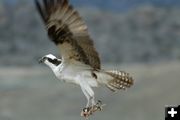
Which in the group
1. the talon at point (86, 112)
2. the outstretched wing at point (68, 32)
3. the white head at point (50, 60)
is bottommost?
the talon at point (86, 112)

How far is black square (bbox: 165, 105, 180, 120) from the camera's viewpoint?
3354 millimetres

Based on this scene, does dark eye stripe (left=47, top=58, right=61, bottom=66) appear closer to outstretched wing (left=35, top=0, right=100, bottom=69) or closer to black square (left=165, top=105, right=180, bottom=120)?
outstretched wing (left=35, top=0, right=100, bottom=69)

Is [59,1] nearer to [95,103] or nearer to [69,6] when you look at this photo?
[69,6]

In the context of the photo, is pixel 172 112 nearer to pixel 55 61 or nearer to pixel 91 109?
pixel 91 109

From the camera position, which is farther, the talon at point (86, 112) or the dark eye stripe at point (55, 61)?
Answer: the dark eye stripe at point (55, 61)

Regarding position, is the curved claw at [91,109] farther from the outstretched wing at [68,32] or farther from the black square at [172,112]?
the black square at [172,112]

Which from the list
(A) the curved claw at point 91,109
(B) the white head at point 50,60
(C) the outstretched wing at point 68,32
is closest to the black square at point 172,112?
(A) the curved claw at point 91,109

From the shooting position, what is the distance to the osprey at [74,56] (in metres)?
3.65

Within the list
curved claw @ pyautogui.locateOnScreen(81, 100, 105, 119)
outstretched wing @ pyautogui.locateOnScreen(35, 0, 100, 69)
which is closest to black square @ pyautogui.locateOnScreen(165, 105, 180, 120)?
curved claw @ pyautogui.locateOnScreen(81, 100, 105, 119)

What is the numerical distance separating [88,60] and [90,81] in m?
0.09

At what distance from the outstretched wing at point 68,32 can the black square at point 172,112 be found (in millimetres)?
447

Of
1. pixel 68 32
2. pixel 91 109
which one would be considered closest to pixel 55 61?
pixel 68 32

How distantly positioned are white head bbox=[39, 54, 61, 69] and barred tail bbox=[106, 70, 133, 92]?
0.22 m

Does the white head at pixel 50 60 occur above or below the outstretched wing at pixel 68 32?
below
